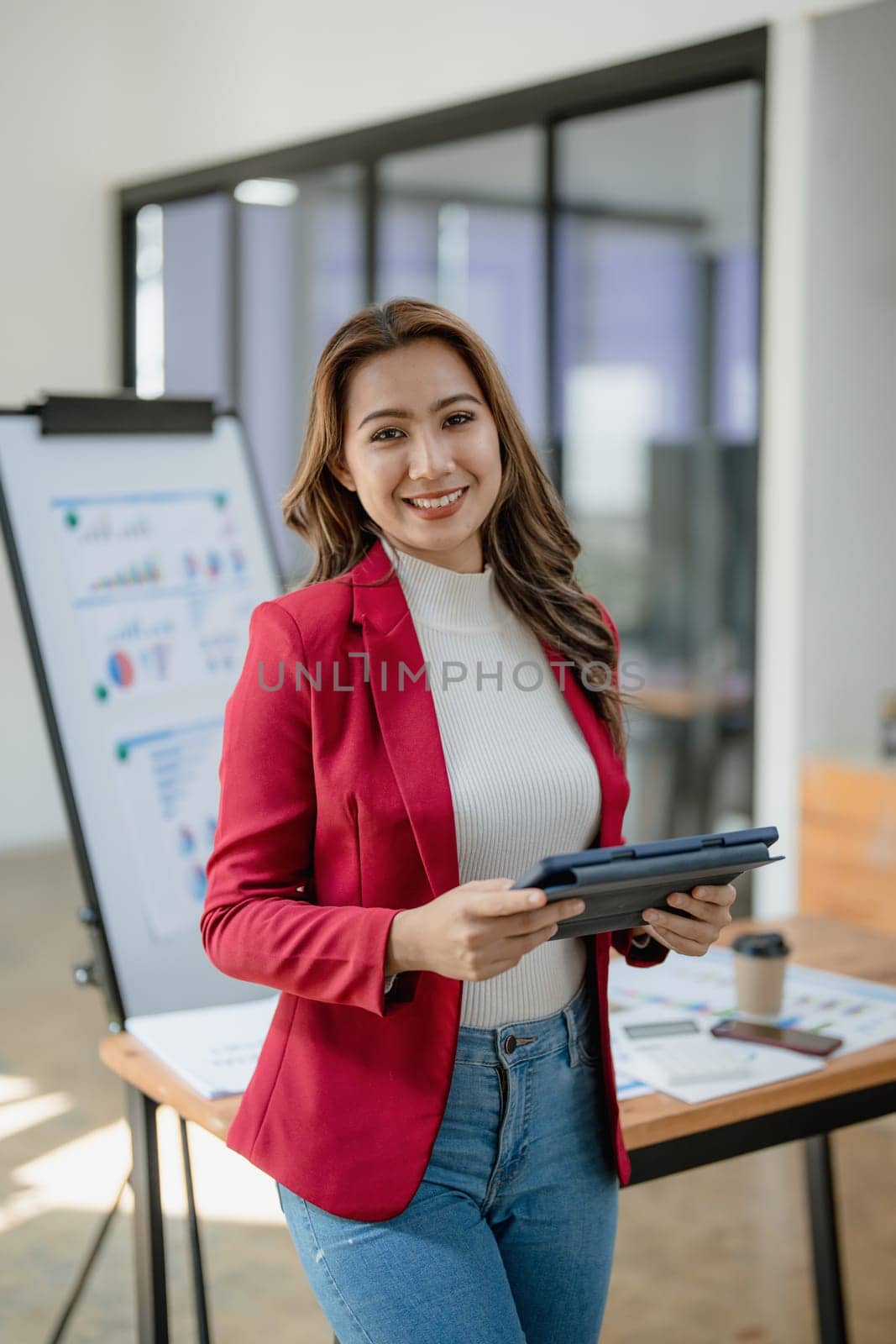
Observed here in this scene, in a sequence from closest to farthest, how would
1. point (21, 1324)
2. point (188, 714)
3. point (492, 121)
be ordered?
point (188, 714)
point (21, 1324)
point (492, 121)

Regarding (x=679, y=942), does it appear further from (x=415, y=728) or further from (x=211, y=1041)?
(x=211, y=1041)

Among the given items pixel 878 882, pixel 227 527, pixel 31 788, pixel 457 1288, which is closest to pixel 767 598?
pixel 878 882

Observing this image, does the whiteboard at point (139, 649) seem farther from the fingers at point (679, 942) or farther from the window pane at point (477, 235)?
the window pane at point (477, 235)

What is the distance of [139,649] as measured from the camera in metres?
2.30

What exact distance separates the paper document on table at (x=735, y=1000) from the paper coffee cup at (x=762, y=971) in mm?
27

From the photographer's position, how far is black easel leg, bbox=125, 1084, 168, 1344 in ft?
5.74

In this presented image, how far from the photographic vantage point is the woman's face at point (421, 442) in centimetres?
138

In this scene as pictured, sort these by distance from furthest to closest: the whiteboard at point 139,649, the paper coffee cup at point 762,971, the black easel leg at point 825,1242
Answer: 1. the black easel leg at point 825,1242
2. the whiteboard at point 139,649
3. the paper coffee cup at point 762,971

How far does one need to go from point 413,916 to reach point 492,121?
389 cm

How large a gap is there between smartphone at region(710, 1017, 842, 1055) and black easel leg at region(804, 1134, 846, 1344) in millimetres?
510

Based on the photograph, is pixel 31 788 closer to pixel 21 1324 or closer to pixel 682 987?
pixel 21 1324

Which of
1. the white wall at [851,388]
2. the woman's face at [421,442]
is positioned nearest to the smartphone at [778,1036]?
the woman's face at [421,442]

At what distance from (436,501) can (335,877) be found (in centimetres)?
37

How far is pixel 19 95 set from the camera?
6051 millimetres
